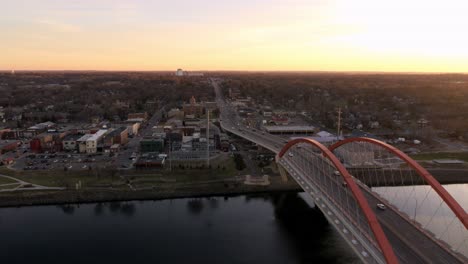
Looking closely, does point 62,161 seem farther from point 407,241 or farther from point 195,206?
point 407,241

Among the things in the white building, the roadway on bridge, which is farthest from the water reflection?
the white building

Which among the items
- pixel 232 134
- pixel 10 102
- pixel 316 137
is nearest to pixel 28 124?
pixel 10 102

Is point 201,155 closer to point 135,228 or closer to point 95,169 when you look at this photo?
point 95,169

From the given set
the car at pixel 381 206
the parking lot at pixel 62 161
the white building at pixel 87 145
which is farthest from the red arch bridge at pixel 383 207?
the white building at pixel 87 145

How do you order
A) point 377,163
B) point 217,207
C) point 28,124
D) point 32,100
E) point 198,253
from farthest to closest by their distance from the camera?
1. point 32,100
2. point 28,124
3. point 377,163
4. point 217,207
5. point 198,253

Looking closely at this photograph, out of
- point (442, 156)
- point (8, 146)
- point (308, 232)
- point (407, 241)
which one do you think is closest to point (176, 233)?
point (308, 232)

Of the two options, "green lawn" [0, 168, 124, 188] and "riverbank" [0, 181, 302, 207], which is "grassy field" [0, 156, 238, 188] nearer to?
"green lawn" [0, 168, 124, 188]
